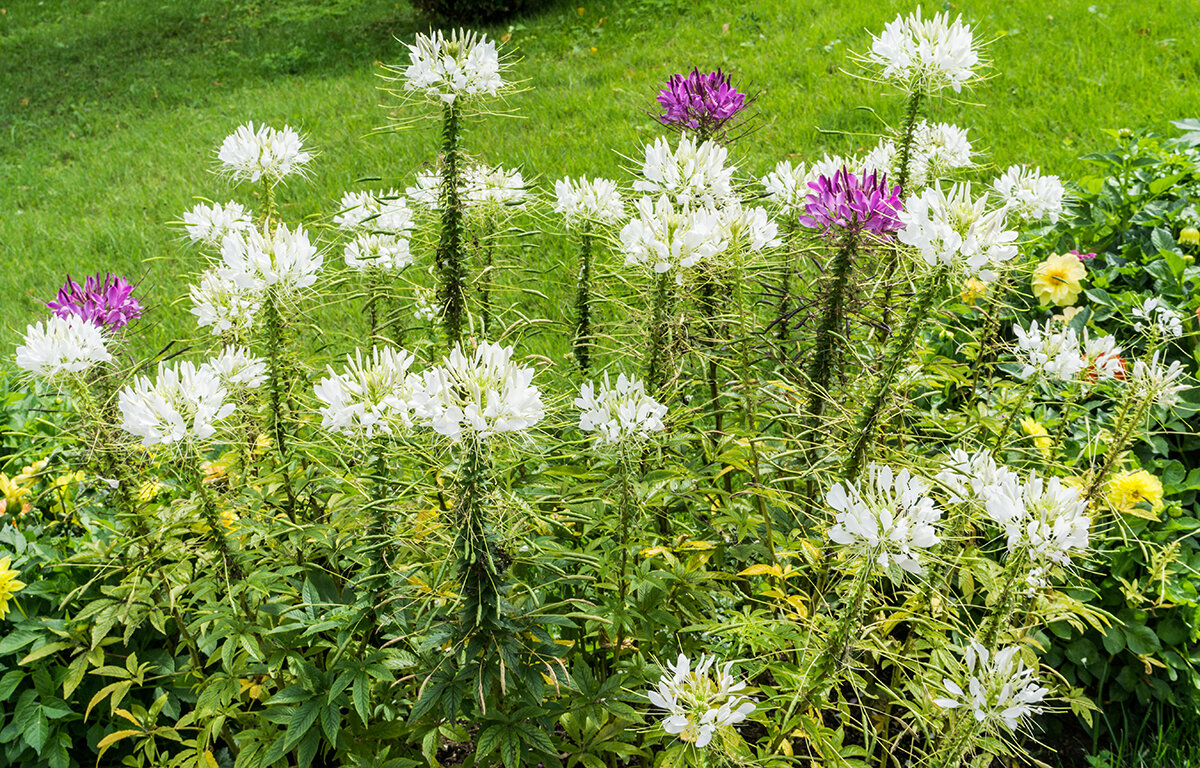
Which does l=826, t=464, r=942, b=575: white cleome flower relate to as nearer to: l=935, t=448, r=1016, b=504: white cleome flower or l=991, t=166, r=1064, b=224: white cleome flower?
l=935, t=448, r=1016, b=504: white cleome flower

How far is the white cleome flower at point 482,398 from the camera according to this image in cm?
141

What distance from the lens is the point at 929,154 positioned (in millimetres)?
2633

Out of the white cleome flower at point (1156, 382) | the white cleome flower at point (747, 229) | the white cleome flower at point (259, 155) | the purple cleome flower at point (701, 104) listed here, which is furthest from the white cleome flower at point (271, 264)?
the white cleome flower at point (1156, 382)

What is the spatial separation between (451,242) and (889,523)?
113 centimetres

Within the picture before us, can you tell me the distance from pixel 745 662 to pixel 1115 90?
17.5ft

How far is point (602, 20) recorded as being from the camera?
8430 millimetres

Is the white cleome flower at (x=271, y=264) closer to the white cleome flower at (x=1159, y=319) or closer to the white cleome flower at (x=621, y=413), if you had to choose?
the white cleome flower at (x=621, y=413)

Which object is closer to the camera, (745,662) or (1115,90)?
(745,662)

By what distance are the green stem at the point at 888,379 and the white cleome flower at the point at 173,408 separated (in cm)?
125

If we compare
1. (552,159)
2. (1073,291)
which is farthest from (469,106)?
(552,159)

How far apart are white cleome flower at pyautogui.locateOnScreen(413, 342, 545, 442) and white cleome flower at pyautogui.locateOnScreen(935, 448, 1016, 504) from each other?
78 centimetres

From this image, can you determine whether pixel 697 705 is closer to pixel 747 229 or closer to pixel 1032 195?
pixel 747 229

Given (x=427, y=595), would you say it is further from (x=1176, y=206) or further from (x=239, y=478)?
(x=1176, y=206)

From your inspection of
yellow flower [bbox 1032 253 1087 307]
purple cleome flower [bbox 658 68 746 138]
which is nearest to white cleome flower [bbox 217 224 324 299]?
purple cleome flower [bbox 658 68 746 138]
